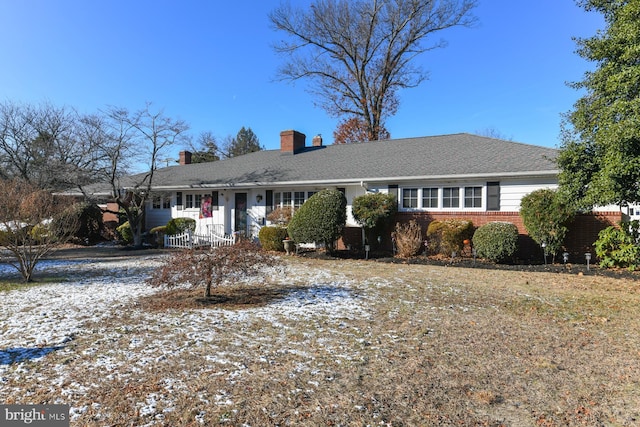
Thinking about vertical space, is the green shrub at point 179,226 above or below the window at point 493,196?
below

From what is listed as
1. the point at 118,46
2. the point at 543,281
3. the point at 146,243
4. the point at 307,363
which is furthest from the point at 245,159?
the point at 307,363

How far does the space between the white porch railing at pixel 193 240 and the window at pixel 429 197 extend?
7827 millimetres

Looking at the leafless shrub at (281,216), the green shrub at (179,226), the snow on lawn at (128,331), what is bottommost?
the snow on lawn at (128,331)

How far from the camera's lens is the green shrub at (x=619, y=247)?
10.4m

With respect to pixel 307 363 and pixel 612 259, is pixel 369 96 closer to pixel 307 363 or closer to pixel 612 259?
pixel 612 259

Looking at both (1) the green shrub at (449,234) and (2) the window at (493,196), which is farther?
(2) the window at (493,196)

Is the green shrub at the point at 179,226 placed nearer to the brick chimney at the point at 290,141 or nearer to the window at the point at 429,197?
the brick chimney at the point at 290,141

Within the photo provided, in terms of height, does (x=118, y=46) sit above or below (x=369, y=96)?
below

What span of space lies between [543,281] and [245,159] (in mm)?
17064

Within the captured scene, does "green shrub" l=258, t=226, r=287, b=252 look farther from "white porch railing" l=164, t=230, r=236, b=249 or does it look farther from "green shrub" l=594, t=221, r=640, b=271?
"green shrub" l=594, t=221, r=640, b=271

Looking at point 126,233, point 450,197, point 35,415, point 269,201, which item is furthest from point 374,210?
point 126,233

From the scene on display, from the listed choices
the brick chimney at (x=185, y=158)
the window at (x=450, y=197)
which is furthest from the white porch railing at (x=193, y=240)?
the brick chimney at (x=185, y=158)

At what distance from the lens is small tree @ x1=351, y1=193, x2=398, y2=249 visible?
546 inches

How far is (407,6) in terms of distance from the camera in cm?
2681
